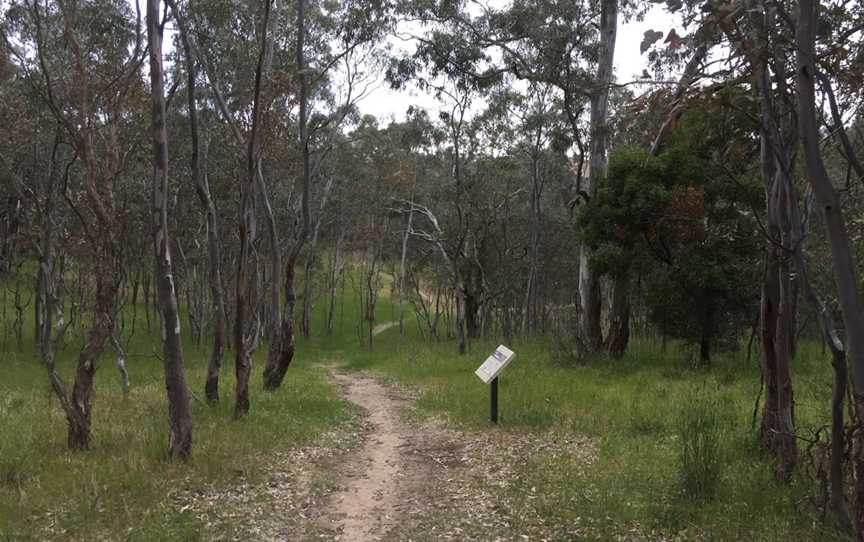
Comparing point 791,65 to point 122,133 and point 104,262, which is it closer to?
point 104,262

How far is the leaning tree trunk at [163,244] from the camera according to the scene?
22.1ft

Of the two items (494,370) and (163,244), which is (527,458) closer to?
(494,370)

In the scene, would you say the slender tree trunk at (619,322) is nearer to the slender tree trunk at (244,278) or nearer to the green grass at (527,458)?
the green grass at (527,458)

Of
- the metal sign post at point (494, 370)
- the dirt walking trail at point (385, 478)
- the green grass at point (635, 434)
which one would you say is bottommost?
the dirt walking trail at point (385, 478)

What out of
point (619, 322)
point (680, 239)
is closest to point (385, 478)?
point (680, 239)

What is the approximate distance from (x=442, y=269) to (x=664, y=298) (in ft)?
60.1

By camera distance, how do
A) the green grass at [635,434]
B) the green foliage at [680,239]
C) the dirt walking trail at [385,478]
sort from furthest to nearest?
the green foliage at [680,239] → the dirt walking trail at [385,478] → the green grass at [635,434]

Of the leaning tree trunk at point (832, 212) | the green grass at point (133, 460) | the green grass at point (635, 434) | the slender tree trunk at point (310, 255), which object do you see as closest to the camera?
the leaning tree trunk at point (832, 212)

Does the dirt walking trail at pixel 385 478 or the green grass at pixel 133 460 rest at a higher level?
the green grass at pixel 133 460

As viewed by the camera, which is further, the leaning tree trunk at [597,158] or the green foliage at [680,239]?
the leaning tree trunk at [597,158]

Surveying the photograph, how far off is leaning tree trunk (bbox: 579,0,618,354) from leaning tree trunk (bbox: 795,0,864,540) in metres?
11.7

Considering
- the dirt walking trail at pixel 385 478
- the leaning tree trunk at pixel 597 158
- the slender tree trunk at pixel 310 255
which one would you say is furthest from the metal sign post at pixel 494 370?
the slender tree trunk at pixel 310 255

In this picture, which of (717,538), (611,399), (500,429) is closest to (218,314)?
(500,429)

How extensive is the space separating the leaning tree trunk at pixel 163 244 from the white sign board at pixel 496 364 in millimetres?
3910
